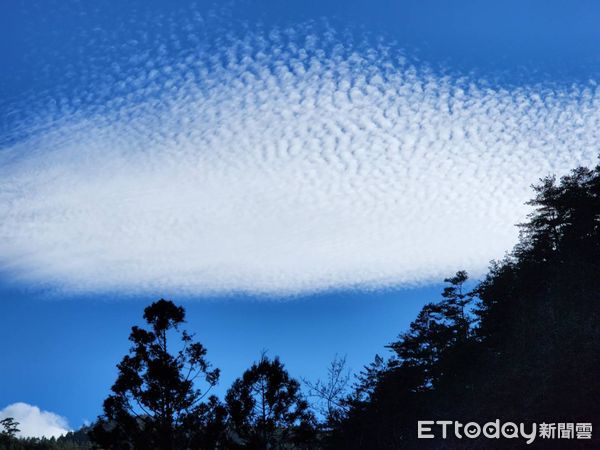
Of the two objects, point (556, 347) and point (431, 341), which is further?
point (431, 341)

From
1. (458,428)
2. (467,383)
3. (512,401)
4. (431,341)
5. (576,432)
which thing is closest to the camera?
(576,432)

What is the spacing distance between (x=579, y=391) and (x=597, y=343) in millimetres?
2601

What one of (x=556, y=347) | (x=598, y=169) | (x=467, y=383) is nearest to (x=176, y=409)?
(x=467, y=383)

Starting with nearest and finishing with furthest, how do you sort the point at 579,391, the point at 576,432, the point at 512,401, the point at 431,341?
the point at 576,432 < the point at 579,391 < the point at 512,401 < the point at 431,341

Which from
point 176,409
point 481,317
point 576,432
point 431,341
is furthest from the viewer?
point 431,341

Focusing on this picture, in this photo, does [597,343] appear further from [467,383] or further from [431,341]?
[431,341]

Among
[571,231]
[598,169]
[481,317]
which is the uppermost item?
[598,169]

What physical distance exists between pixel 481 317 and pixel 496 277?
10.8 feet

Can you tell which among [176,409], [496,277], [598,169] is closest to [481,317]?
[496,277]

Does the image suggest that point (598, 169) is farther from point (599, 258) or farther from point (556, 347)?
point (556, 347)

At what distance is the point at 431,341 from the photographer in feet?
149

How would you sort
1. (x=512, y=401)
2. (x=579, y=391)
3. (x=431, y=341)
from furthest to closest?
(x=431, y=341) → (x=512, y=401) → (x=579, y=391)

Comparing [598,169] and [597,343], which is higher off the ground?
[598,169]

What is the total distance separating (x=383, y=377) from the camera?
141ft
